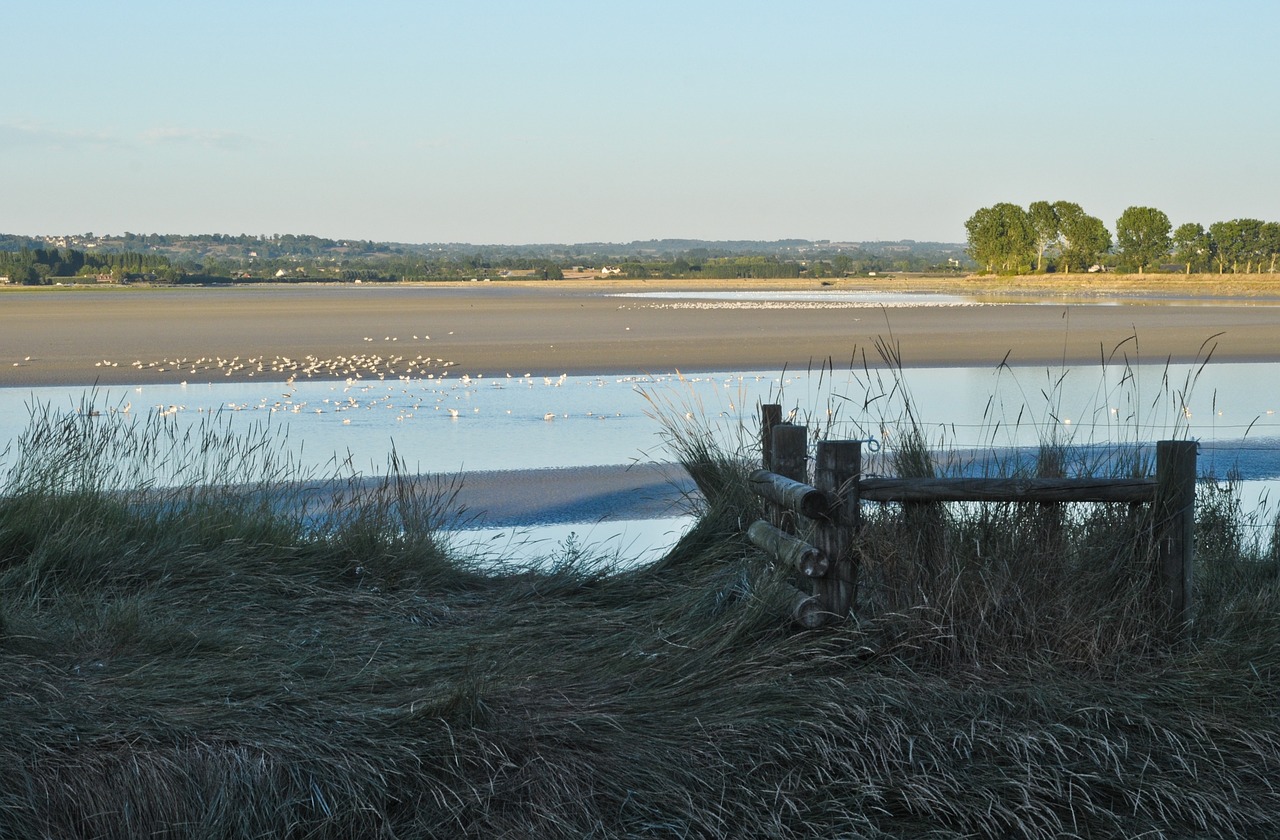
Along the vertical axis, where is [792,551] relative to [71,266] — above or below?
above

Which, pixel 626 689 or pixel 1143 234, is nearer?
pixel 626 689

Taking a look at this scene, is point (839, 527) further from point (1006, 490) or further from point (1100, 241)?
point (1100, 241)

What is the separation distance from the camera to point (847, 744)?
507cm

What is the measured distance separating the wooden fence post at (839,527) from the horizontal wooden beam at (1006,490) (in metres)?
0.09

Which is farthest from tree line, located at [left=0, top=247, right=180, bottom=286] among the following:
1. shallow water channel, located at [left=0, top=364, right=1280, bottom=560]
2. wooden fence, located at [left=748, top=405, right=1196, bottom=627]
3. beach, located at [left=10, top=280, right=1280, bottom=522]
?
wooden fence, located at [left=748, top=405, right=1196, bottom=627]

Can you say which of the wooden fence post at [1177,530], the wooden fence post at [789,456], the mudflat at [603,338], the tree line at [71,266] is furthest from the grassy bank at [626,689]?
the tree line at [71,266]

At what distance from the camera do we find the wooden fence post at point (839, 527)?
226 inches

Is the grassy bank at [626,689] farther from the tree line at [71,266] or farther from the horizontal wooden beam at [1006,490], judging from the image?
the tree line at [71,266]

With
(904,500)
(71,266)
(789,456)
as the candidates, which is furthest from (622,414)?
(71,266)

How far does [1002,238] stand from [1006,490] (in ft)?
423

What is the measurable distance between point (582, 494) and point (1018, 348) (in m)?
20.6

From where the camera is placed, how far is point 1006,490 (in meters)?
5.88

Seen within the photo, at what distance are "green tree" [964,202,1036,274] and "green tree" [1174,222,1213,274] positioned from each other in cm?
1339

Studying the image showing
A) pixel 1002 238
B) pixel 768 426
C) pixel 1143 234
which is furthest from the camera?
pixel 1002 238
